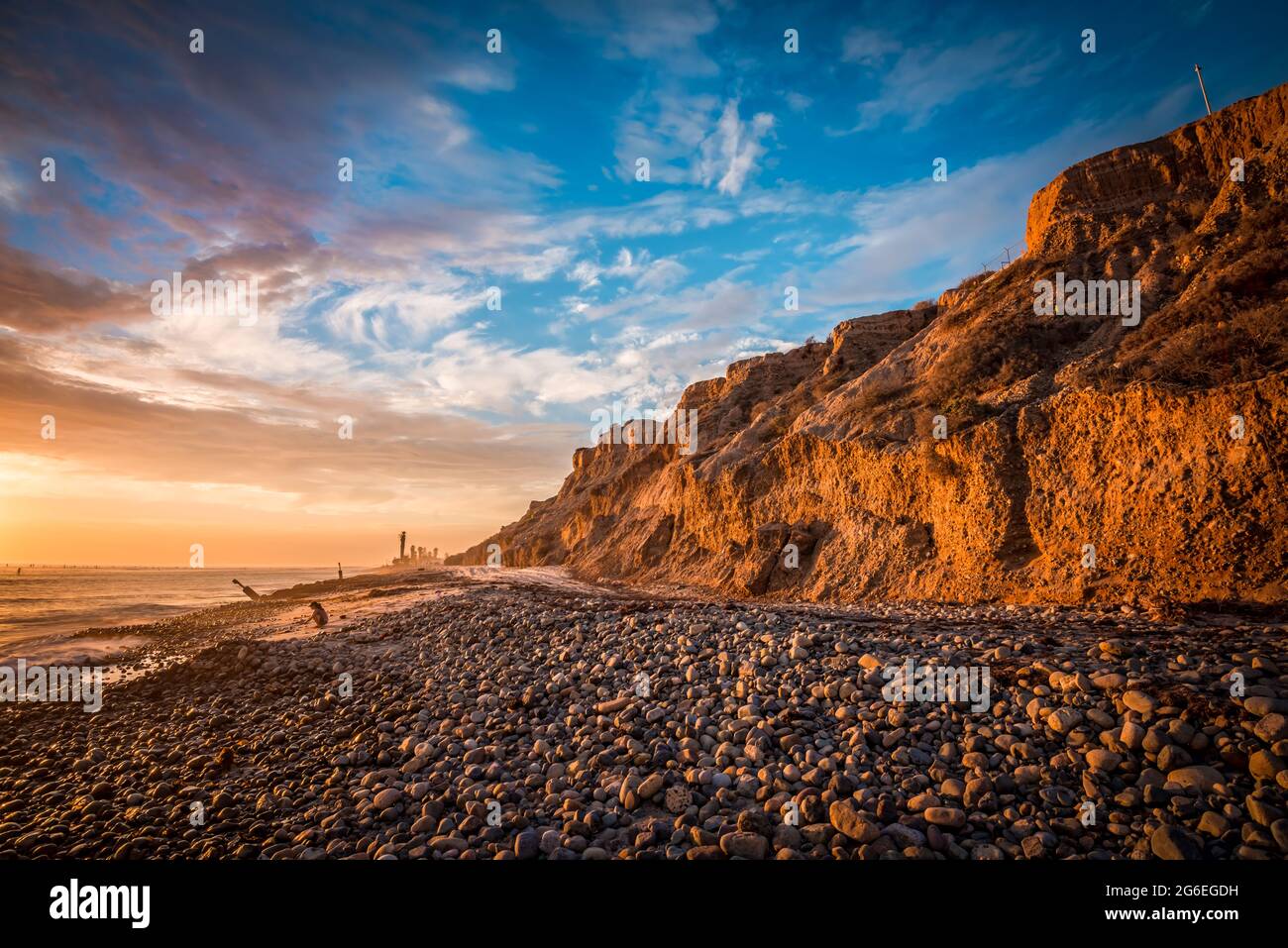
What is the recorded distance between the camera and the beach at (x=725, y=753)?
464cm

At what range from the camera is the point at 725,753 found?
6066 millimetres

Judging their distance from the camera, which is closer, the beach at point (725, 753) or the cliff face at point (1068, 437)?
the beach at point (725, 753)

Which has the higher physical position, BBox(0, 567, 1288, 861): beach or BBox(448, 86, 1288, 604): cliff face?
BBox(448, 86, 1288, 604): cliff face

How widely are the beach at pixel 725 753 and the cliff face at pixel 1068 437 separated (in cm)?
266

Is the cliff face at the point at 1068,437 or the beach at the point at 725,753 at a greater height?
the cliff face at the point at 1068,437

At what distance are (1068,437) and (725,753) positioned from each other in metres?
13.8

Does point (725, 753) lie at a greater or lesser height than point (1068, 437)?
lesser

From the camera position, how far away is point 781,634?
9.69 metres

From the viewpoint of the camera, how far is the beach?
4.64m

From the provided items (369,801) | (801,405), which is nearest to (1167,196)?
(801,405)

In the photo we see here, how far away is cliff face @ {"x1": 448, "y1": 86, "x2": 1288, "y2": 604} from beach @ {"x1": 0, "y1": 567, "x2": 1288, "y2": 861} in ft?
8.73

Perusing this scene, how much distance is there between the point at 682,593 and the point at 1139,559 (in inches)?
631
